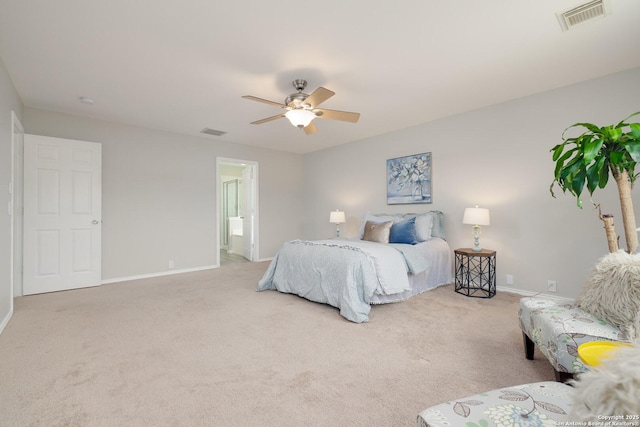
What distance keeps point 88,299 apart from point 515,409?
430cm

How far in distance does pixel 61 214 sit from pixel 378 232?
429 centimetres

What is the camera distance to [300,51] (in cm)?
254

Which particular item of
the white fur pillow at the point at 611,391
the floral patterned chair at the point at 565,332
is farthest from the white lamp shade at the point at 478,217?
the white fur pillow at the point at 611,391

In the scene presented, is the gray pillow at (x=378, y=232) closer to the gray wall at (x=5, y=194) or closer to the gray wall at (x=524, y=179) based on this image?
the gray wall at (x=524, y=179)

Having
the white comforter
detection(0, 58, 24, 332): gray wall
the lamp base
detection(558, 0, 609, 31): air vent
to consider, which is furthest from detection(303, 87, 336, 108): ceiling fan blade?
detection(0, 58, 24, 332): gray wall

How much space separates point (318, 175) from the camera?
650cm

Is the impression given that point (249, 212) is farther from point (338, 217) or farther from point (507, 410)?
point (507, 410)

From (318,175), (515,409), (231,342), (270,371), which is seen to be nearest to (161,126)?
(318,175)

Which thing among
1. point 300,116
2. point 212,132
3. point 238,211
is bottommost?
point 238,211

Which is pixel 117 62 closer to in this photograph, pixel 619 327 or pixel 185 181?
pixel 185 181

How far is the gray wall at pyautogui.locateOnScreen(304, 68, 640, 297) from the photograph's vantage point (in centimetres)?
308

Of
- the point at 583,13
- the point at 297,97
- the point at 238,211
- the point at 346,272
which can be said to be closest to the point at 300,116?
the point at 297,97

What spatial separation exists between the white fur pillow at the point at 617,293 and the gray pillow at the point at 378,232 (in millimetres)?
2465

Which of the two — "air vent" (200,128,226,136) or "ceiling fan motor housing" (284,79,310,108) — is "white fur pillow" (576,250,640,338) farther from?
"air vent" (200,128,226,136)
